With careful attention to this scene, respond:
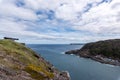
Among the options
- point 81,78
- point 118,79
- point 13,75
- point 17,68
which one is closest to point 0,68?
point 13,75

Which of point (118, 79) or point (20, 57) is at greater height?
point (20, 57)

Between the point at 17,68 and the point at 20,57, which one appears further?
the point at 20,57

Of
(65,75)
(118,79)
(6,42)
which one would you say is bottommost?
(118,79)

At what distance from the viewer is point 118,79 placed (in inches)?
4820

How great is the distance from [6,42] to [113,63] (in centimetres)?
14021

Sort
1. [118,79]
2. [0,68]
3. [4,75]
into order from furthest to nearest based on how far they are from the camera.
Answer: [118,79] → [0,68] → [4,75]

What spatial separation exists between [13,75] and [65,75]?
69.1ft

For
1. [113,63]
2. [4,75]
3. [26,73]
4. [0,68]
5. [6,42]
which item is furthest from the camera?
[113,63]

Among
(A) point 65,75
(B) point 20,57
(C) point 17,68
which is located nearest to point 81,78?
(A) point 65,75

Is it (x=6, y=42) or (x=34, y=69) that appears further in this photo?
(x=6, y=42)

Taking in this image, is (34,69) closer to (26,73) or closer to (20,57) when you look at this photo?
(26,73)

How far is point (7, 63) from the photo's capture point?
38.8m

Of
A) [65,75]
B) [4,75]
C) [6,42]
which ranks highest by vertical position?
[6,42]

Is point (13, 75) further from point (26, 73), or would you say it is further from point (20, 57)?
point (20, 57)
